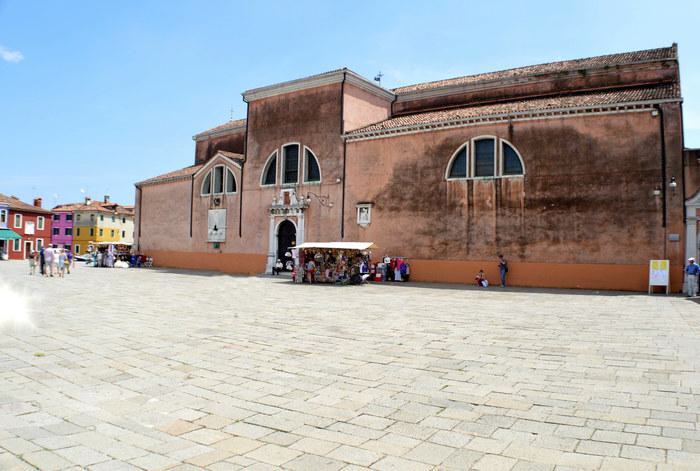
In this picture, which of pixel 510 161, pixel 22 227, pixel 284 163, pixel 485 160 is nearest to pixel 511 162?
pixel 510 161

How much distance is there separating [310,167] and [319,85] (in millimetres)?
4318

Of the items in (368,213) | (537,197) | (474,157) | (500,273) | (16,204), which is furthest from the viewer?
(16,204)

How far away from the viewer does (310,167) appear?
2766cm

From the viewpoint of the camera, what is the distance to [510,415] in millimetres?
4699

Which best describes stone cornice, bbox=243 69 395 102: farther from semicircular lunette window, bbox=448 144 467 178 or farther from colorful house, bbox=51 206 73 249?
colorful house, bbox=51 206 73 249

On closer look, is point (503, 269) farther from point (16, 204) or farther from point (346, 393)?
point (16, 204)

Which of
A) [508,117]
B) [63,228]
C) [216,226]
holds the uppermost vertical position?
[508,117]

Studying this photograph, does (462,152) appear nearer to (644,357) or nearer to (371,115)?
(371,115)

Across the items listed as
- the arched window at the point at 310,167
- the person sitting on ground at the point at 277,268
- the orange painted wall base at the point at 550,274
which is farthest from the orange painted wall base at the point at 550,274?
the person sitting on ground at the point at 277,268

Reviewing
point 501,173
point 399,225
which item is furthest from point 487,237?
point 399,225

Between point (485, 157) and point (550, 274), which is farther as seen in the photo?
point (485, 157)

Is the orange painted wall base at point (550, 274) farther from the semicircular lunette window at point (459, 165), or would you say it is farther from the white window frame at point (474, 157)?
the semicircular lunette window at point (459, 165)

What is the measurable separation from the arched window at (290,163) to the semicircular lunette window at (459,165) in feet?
29.5

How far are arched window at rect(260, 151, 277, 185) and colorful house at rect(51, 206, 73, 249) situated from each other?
179 feet
